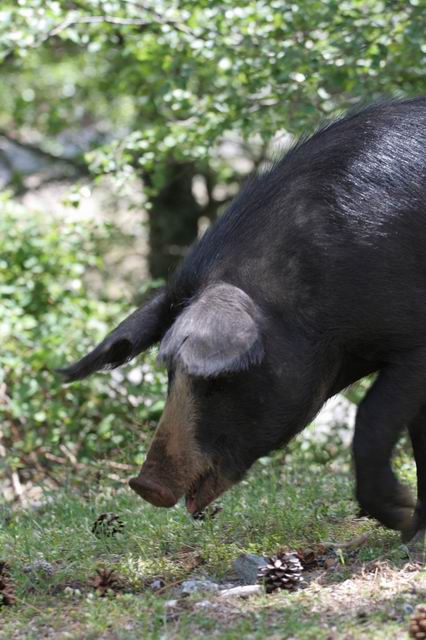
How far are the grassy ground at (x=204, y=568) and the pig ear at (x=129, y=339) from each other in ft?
2.47

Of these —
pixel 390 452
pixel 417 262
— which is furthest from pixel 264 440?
pixel 417 262

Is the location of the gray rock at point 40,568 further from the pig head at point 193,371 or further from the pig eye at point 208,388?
the pig eye at point 208,388

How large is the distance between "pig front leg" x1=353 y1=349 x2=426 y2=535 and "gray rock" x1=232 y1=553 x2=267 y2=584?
17.8 inches

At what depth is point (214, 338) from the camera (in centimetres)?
395

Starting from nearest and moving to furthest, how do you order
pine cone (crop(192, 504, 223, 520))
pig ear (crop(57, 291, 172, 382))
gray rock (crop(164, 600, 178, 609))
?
gray rock (crop(164, 600, 178, 609)) < pig ear (crop(57, 291, 172, 382)) < pine cone (crop(192, 504, 223, 520))

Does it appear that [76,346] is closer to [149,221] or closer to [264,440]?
[264,440]

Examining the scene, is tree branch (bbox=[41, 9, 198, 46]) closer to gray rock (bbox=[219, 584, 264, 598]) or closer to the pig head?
the pig head

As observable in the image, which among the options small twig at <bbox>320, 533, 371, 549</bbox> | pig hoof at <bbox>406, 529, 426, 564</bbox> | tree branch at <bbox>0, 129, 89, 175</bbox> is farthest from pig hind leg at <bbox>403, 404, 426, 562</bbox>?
tree branch at <bbox>0, 129, 89, 175</bbox>

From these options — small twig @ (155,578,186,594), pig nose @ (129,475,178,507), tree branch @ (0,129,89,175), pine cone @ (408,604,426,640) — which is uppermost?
pine cone @ (408,604,426,640)

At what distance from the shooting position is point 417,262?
4.36 m

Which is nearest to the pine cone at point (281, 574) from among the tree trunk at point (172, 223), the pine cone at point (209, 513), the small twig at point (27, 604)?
the pine cone at point (209, 513)

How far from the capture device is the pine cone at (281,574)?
12.9 feet

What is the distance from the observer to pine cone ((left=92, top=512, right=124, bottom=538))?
189 inches

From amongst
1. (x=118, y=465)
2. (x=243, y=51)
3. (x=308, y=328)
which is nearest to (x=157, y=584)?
(x=308, y=328)
